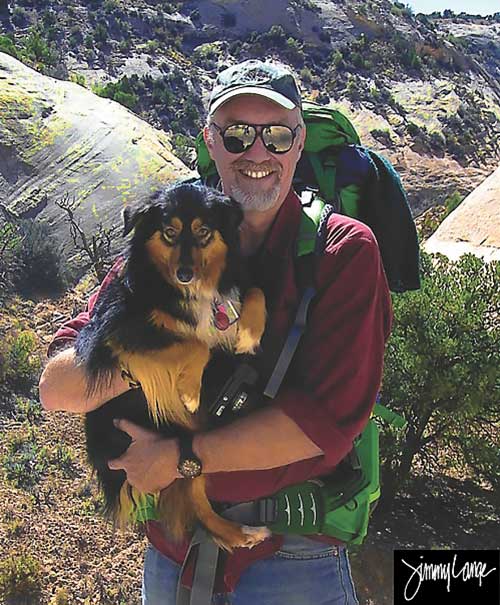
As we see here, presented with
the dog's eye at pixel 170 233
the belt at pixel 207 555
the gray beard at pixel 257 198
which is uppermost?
the gray beard at pixel 257 198

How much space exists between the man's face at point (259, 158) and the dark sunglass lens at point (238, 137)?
0.05 ft

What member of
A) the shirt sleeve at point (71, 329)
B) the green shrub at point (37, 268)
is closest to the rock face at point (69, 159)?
the green shrub at point (37, 268)

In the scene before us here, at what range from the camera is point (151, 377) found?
7.74 ft

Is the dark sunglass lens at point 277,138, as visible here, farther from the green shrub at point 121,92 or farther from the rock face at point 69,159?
the green shrub at point 121,92

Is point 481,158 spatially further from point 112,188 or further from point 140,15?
point 112,188

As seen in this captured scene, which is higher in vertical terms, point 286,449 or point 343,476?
point 286,449

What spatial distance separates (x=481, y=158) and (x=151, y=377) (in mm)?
34783

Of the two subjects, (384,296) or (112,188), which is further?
(112,188)

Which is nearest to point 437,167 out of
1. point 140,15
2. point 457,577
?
point 140,15

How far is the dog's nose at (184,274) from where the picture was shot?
2375 millimetres

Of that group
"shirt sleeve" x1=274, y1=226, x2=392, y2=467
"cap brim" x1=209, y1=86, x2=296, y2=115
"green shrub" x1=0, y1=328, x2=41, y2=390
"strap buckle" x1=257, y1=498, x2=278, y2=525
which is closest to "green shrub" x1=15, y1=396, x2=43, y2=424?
"green shrub" x1=0, y1=328, x2=41, y2=390

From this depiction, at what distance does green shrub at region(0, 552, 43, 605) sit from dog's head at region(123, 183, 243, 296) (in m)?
4.92

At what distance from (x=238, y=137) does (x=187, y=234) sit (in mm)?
374

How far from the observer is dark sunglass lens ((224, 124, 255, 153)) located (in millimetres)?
2242
